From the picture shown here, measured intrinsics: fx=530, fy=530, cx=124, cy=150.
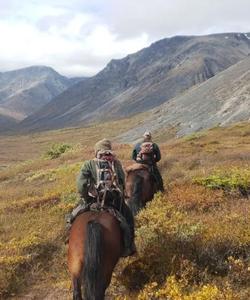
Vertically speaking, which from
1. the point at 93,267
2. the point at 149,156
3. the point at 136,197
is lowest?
the point at 136,197

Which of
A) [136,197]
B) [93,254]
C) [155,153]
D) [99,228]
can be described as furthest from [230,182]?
[93,254]

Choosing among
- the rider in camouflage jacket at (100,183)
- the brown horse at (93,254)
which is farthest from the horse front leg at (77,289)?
the rider in camouflage jacket at (100,183)

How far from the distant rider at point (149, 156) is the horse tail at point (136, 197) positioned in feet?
2.96

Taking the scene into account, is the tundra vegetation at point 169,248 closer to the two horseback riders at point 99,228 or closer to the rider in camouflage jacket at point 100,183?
the two horseback riders at point 99,228

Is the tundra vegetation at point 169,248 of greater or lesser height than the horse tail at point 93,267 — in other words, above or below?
below

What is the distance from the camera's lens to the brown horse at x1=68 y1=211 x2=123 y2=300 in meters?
7.19

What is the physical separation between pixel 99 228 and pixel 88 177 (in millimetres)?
1638

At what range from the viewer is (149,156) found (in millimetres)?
14641

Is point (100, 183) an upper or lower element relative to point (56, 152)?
upper

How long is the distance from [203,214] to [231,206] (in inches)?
31.6

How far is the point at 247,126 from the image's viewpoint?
45.6 m

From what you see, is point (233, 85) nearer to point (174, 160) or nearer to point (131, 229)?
point (174, 160)

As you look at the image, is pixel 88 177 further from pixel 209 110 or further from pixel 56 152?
pixel 209 110

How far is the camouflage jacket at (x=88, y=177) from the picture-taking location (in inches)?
351
